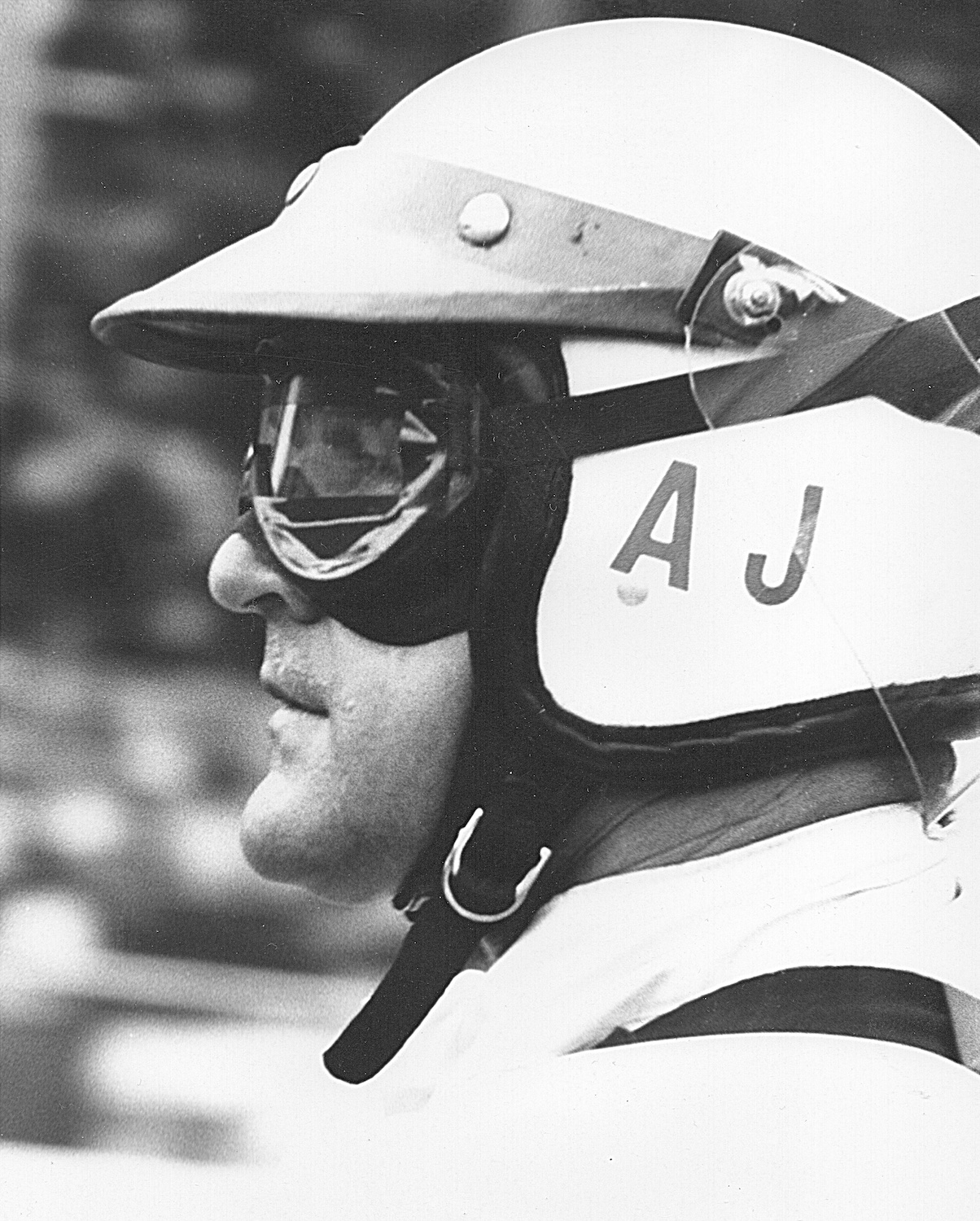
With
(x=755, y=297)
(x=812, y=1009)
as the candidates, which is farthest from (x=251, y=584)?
(x=812, y=1009)

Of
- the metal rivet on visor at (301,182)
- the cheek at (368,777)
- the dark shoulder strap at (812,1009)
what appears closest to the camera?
the dark shoulder strap at (812,1009)

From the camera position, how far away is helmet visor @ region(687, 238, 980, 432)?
1878 millimetres

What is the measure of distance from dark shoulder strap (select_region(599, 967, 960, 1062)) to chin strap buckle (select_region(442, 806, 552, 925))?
0.19 m

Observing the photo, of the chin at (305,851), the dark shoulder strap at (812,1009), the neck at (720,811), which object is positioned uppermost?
the neck at (720,811)

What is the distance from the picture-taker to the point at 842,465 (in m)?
1.91

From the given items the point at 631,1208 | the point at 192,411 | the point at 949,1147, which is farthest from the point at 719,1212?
the point at 192,411

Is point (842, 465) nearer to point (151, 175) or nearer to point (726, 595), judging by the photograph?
point (726, 595)

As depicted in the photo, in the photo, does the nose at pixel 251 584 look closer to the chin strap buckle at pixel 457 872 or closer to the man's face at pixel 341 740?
the man's face at pixel 341 740

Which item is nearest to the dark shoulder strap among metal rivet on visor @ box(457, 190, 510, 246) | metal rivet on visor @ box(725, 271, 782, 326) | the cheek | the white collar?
the white collar

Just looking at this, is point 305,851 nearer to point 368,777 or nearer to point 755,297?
point 368,777

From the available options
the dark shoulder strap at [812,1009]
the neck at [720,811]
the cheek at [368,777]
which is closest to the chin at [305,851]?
the cheek at [368,777]

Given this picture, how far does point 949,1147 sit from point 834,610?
1.93ft

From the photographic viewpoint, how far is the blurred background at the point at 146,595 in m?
2.13

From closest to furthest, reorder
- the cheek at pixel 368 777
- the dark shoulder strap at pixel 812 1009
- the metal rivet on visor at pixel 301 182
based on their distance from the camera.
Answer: the dark shoulder strap at pixel 812 1009 → the cheek at pixel 368 777 → the metal rivet on visor at pixel 301 182
